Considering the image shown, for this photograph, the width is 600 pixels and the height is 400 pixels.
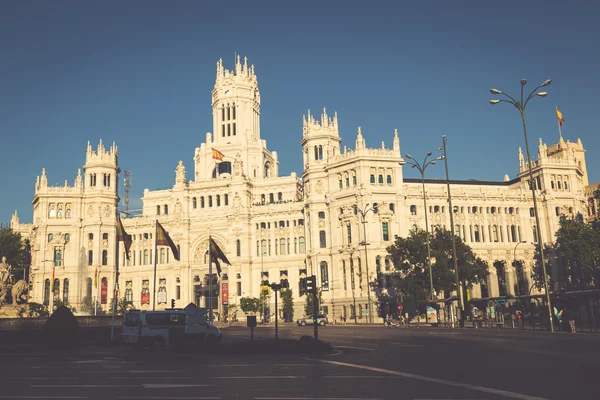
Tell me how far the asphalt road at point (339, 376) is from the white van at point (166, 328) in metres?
8.61

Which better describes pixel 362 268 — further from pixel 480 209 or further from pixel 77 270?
pixel 77 270

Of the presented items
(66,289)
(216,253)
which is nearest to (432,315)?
(216,253)

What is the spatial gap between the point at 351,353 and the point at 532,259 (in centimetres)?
8307

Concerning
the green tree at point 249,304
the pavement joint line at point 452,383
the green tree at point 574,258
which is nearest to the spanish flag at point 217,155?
the green tree at point 249,304

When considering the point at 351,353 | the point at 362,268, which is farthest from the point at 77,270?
the point at 351,353

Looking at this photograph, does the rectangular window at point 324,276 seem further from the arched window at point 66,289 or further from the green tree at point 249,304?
the arched window at point 66,289

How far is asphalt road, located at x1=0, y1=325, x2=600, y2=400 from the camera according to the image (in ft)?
43.7

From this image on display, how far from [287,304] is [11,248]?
170ft

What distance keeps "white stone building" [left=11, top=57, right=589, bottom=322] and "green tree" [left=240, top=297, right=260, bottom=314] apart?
631 cm

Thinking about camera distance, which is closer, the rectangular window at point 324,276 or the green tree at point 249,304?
the rectangular window at point 324,276

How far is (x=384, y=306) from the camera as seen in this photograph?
279 ft

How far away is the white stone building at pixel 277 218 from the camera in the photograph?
297 ft

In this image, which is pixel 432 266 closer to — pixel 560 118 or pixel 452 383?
pixel 560 118

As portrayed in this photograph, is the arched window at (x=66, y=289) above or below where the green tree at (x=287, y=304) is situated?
above
